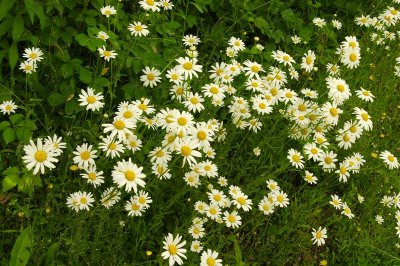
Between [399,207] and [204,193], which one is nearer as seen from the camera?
[204,193]

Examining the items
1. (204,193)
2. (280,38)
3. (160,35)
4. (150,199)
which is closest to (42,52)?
(160,35)

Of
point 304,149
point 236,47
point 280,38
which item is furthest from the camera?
point 280,38

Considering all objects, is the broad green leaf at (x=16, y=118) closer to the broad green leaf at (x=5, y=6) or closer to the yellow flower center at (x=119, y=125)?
the broad green leaf at (x=5, y=6)

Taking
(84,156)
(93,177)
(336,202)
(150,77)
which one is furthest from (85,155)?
(336,202)

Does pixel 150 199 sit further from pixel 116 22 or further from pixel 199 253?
pixel 116 22

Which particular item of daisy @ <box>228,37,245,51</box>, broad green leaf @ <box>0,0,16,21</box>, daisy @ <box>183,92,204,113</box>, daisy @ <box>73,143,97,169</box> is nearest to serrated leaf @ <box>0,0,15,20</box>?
broad green leaf @ <box>0,0,16,21</box>

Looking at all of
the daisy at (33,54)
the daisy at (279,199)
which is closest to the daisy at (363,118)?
the daisy at (279,199)

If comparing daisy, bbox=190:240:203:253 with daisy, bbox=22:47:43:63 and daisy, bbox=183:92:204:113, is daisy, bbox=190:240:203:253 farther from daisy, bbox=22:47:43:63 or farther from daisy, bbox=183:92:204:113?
daisy, bbox=22:47:43:63
